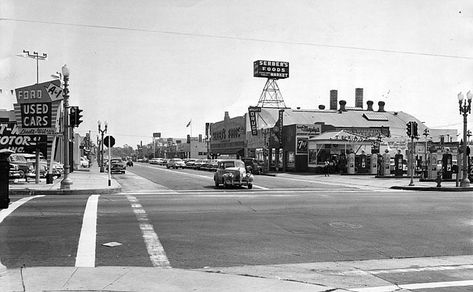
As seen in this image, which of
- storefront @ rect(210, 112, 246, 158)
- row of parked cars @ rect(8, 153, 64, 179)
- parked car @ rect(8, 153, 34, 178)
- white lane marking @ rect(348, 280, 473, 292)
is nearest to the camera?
white lane marking @ rect(348, 280, 473, 292)

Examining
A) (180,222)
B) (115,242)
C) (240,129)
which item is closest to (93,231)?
(115,242)

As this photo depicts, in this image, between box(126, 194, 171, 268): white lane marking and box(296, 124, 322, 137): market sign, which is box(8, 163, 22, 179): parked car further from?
box(296, 124, 322, 137): market sign

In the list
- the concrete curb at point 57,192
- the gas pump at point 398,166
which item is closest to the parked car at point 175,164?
the gas pump at point 398,166

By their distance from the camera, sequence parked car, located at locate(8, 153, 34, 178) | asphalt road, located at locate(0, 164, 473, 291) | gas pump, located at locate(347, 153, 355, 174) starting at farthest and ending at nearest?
gas pump, located at locate(347, 153, 355, 174), parked car, located at locate(8, 153, 34, 178), asphalt road, located at locate(0, 164, 473, 291)

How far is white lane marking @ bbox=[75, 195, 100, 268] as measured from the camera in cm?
860

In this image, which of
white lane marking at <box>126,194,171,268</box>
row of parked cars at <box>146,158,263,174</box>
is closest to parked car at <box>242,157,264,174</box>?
row of parked cars at <box>146,158,263,174</box>

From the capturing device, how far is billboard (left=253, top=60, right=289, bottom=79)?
252ft

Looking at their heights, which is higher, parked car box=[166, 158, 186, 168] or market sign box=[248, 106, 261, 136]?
market sign box=[248, 106, 261, 136]

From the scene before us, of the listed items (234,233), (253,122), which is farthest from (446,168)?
(253,122)

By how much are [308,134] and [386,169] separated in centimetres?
1233

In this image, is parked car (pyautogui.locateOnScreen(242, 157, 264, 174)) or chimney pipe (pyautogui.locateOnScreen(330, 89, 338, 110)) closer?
parked car (pyautogui.locateOnScreen(242, 157, 264, 174))

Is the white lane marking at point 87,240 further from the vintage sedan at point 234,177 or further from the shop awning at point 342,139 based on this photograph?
the shop awning at point 342,139

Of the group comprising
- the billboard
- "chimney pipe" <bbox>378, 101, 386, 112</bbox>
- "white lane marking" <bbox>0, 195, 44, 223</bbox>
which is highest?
the billboard

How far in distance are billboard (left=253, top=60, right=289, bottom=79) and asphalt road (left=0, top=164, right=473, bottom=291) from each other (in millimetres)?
60113
